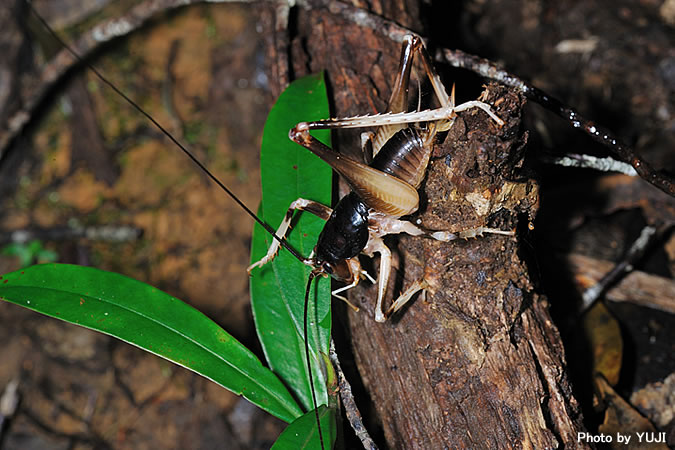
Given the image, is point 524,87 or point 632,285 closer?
point 524,87

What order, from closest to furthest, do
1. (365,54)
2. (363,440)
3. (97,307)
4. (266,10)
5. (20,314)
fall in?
1. (363,440)
2. (97,307)
3. (365,54)
4. (266,10)
5. (20,314)

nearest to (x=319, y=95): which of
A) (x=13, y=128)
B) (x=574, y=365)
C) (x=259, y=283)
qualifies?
(x=259, y=283)

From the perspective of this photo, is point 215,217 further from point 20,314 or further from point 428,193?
point 428,193

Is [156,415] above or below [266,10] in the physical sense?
below

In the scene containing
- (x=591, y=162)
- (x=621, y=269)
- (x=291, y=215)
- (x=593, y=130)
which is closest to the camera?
(x=593, y=130)

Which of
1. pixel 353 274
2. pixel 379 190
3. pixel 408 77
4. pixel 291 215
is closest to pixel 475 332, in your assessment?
pixel 353 274

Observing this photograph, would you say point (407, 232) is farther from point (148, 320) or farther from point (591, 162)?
point (148, 320)

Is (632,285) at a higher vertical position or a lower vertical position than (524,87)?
lower

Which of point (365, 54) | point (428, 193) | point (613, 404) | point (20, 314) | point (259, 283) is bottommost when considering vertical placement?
point (613, 404)
